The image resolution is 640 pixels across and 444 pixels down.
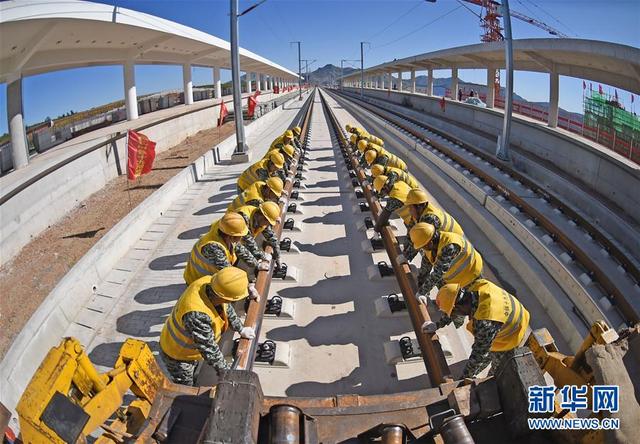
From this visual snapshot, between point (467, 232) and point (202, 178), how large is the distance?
8.19 metres

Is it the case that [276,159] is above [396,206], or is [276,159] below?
above

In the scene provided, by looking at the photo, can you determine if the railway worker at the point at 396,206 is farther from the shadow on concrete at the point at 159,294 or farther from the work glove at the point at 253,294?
the shadow on concrete at the point at 159,294

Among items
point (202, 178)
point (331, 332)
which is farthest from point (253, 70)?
point (331, 332)

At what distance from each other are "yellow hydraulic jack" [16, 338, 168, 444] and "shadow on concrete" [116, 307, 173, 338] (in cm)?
222

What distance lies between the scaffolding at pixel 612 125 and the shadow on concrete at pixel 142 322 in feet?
37.7

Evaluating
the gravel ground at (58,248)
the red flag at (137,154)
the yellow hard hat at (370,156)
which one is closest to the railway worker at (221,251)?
the gravel ground at (58,248)

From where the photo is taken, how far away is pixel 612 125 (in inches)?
481

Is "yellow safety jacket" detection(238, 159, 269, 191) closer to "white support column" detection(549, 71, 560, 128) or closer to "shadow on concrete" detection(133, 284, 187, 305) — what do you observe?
"shadow on concrete" detection(133, 284, 187, 305)

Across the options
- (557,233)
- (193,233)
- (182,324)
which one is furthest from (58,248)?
(557,233)

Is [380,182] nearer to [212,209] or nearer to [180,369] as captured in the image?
[212,209]

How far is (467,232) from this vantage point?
796 centimetres

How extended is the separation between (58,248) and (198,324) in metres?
6.60

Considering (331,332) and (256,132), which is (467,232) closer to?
(331,332)

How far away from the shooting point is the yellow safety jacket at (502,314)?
3.53 m
